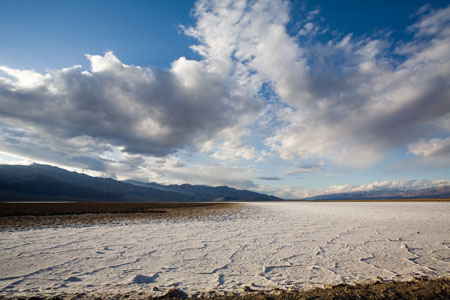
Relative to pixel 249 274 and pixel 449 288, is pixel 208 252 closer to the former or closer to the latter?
pixel 249 274

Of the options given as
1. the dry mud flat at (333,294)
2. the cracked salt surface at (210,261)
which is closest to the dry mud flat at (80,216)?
the cracked salt surface at (210,261)

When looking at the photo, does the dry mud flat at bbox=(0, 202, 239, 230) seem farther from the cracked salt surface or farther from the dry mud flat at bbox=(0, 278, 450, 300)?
the dry mud flat at bbox=(0, 278, 450, 300)

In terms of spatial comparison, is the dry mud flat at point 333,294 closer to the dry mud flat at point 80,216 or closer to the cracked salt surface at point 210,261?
the cracked salt surface at point 210,261

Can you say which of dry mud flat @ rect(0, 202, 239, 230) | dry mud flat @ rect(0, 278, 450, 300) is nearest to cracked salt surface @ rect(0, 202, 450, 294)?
dry mud flat @ rect(0, 278, 450, 300)

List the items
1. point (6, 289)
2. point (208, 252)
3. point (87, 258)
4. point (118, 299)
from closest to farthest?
point (118, 299)
point (6, 289)
point (87, 258)
point (208, 252)

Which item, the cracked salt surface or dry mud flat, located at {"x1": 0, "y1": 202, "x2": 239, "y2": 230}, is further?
dry mud flat, located at {"x1": 0, "y1": 202, "x2": 239, "y2": 230}

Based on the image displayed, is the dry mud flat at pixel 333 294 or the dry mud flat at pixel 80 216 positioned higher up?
the dry mud flat at pixel 80 216

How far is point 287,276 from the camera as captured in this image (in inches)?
182

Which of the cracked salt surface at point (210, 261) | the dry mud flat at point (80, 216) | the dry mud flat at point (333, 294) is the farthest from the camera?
the dry mud flat at point (80, 216)

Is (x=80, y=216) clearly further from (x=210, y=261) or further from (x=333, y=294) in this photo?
(x=333, y=294)

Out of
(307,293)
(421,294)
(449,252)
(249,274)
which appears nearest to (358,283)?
(421,294)

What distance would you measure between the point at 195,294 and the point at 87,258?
3809 mm

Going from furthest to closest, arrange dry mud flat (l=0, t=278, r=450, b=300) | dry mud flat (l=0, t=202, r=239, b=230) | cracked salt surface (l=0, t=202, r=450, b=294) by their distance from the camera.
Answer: dry mud flat (l=0, t=202, r=239, b=230) → cracked salt surface (l=0, t=202, r=450, b=294) → dry mud flat (l=0, t=278, r=450, b=300)

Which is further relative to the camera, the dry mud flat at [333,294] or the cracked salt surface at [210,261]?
the cracked salt surface at [210,261]
